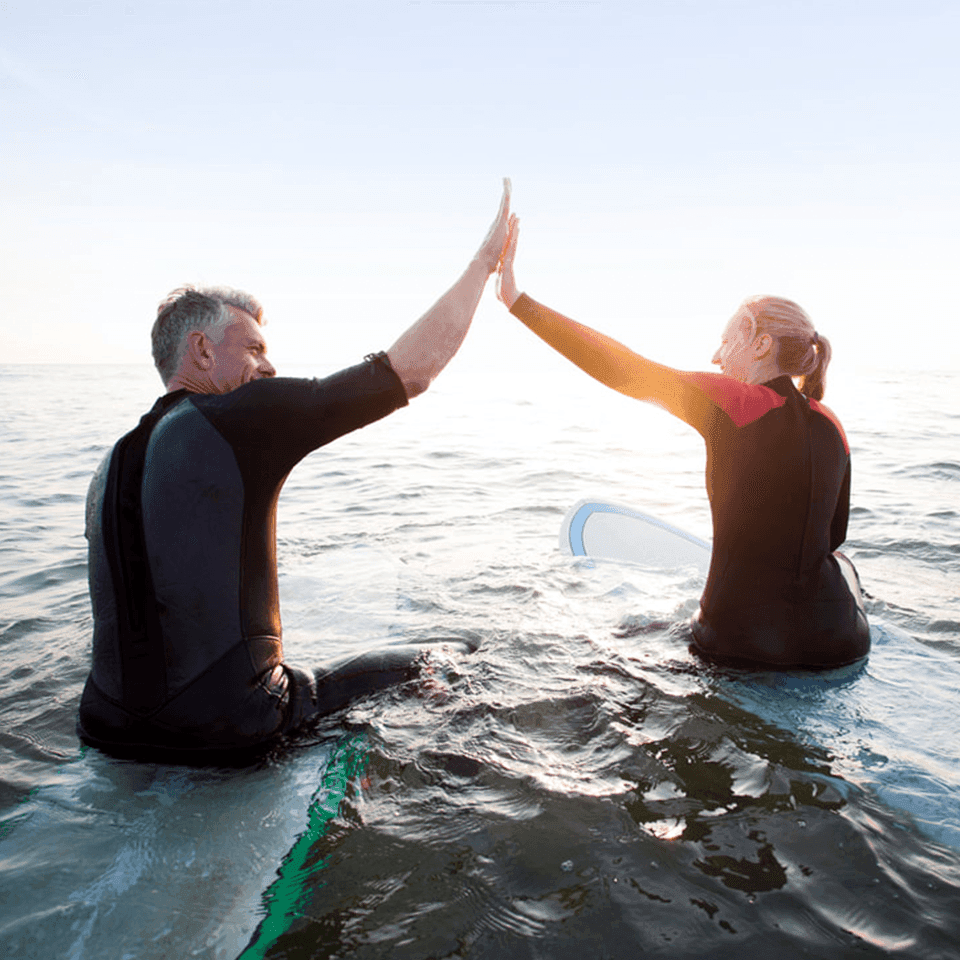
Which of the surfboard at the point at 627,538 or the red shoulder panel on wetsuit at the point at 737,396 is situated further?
the surfboard at the point at 627,538

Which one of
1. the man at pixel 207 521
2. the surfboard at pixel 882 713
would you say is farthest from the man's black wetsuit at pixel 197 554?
the surfboard at pixel 882 713

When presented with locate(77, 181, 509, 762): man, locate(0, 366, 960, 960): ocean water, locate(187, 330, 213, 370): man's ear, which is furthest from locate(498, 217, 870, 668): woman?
locate(187, 330, 213, 370): man's ear

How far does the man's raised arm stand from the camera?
96.0 inches

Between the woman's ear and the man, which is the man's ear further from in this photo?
the woman's ear

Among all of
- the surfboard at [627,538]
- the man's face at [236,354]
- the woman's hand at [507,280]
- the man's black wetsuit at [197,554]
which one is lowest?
the surfboard at [627,538]

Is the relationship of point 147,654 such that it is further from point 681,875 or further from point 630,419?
point 630,419

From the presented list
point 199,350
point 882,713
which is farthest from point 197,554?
point 882,713

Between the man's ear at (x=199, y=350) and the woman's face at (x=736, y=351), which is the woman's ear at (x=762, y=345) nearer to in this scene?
the woman's face at (x=736, y=351)

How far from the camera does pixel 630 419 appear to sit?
67.2 feet

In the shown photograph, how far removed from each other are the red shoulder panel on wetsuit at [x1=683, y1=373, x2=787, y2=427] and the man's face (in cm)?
180

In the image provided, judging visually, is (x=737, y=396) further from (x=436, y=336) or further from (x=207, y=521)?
(x=207, y=521)

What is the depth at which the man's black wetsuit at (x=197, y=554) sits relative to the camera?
90.9 inches

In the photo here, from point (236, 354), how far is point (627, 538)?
15.4 ft

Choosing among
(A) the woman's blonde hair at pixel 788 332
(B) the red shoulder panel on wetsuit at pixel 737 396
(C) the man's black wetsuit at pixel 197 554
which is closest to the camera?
(C) the man's black wetsuit at pixel 197 554
